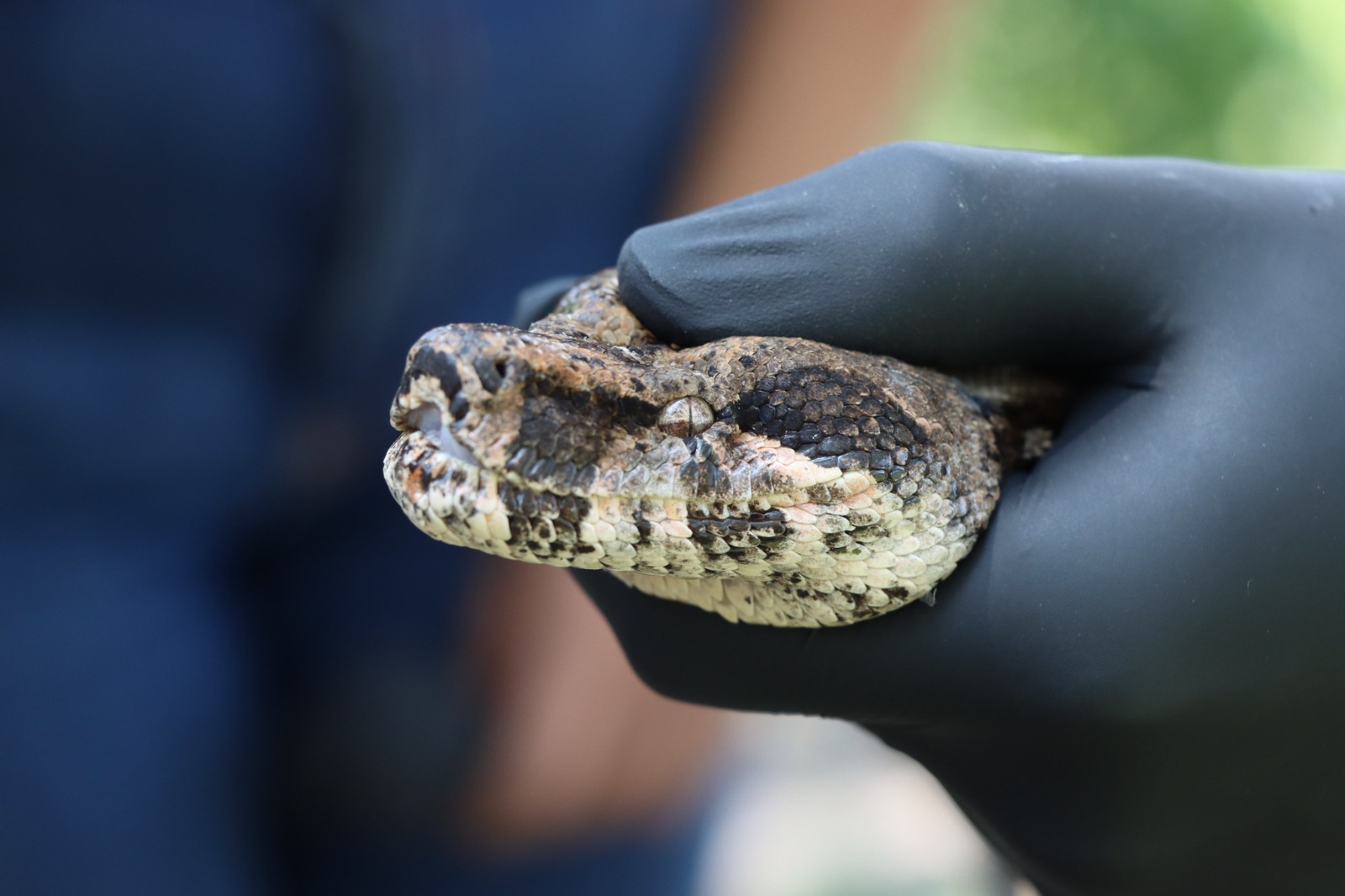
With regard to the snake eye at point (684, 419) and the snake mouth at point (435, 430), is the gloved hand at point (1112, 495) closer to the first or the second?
the snake eye at point (684, 419)

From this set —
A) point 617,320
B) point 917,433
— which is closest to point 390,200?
point 617,320

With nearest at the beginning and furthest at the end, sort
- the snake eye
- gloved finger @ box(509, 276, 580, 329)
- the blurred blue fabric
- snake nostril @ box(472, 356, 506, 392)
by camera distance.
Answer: snake nostril @ box(472, 356, 506, 392) < the snake eye < gloved finger @ box(509, 276, 580, 329) < the blurred blue fabric

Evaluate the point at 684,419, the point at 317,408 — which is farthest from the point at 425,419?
the point at 317,408

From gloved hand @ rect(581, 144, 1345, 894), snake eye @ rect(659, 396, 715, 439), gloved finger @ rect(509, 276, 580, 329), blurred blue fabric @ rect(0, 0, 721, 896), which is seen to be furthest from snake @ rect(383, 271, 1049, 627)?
blurred blue fabric @ rect(0, 0, 721, 896)

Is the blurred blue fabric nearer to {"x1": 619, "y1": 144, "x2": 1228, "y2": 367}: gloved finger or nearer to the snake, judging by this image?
{"x1": 619, "y1": 144, "x2": 1228, "y2": 367}: gloved finger

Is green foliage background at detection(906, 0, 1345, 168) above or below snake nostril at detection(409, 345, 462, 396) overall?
above

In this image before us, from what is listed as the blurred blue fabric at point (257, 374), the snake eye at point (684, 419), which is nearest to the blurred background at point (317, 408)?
the blurred blue fabric at point (257, 374)
